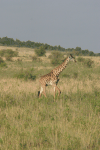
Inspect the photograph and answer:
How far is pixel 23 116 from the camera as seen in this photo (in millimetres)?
4977

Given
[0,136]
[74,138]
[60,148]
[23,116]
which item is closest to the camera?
[60,148]

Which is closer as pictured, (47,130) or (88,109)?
(47,130)

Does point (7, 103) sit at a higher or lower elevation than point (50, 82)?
A: lower

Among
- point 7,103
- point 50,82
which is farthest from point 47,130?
point 50,82

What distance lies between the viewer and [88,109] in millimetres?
5555

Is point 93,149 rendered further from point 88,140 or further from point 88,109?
point 88,109

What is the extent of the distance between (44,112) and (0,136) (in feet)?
5.57

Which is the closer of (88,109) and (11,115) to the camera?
(11,115)

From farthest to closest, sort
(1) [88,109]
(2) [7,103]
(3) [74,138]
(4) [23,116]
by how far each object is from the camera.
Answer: (2) [7,103], (1) [88,109], (4) [23,116], (3) [74,138]

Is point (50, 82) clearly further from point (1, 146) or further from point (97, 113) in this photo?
point (1, 146)

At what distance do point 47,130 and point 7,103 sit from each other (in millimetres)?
2550

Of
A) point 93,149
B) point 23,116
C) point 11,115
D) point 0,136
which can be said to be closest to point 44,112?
point 23,116

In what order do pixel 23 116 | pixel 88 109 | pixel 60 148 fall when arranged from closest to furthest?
pixel 60 148 < pixel 23 116 < pixel 88 109

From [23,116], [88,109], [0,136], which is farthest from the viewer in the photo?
[88,109]
